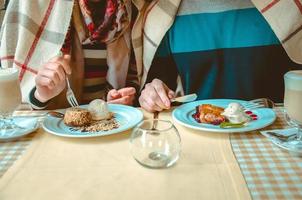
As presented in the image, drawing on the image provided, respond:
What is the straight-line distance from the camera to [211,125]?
3.17 feet

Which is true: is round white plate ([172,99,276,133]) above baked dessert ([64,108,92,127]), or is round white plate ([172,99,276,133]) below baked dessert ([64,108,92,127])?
above

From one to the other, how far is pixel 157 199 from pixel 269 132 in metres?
0.37

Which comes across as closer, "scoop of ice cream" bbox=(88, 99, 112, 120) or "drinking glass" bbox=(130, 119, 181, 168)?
"drinking glass" bbox=(130, 119, 181, 168)

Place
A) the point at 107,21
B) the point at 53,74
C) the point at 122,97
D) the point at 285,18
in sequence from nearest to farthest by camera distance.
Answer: the point at 53,74 < the point at 122,97 < the point at 285,18 < the point at 107,21

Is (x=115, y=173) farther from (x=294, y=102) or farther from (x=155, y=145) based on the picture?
(x=294, y=102)

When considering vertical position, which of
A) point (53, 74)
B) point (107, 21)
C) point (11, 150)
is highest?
point (107, 21)

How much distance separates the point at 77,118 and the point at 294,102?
0.52 meters

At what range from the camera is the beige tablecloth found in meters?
0.70

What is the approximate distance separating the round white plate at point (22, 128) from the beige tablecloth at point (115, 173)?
0.16ft

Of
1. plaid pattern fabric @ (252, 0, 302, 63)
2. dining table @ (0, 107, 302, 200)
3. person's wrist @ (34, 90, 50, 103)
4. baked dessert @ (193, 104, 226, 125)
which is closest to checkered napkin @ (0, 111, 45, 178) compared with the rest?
dining table @ (0, 107, 302, 200)

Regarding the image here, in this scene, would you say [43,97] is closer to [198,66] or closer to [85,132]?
[85,132]

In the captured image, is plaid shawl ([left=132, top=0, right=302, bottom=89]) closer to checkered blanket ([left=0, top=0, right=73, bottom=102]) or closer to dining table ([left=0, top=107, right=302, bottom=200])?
checkered blanket ([left=0, top=0, right=73, bottom=102])

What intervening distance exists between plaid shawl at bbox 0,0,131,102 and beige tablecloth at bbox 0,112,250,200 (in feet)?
1.79

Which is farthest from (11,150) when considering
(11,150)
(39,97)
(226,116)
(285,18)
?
(285,18)
